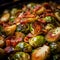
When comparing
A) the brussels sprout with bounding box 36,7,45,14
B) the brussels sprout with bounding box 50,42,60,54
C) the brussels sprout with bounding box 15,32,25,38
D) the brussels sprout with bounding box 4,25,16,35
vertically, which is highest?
the brussels sprout with bounding box 36,7,45,14

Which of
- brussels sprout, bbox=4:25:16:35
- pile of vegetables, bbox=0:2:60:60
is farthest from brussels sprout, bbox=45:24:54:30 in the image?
brussels sprout, bbox=4:25:16:35

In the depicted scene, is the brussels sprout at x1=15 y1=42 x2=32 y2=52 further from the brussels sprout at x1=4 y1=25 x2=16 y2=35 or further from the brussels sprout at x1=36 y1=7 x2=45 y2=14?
the brussels sprout at x1=36 y1=7 x2=45 y2=14

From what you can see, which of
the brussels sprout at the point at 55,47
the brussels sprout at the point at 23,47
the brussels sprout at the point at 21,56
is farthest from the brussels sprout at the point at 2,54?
the brussels sprout at the point at 55,47

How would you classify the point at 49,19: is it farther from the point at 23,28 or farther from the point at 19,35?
the point at 19,35

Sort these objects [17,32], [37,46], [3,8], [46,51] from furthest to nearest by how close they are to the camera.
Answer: [3,8] → [17,32] → [37,46] → [46,51]

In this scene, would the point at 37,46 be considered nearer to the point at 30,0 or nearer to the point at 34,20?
the point at 34,20

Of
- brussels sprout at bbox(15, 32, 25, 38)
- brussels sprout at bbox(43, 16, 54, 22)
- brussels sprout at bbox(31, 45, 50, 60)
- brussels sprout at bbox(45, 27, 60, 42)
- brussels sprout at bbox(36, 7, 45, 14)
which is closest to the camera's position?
brussels sprout at bbox(31, 45, 50, 60)

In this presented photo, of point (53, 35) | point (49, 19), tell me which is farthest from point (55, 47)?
point (49, 19)

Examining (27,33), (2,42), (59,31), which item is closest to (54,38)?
(59,31)
